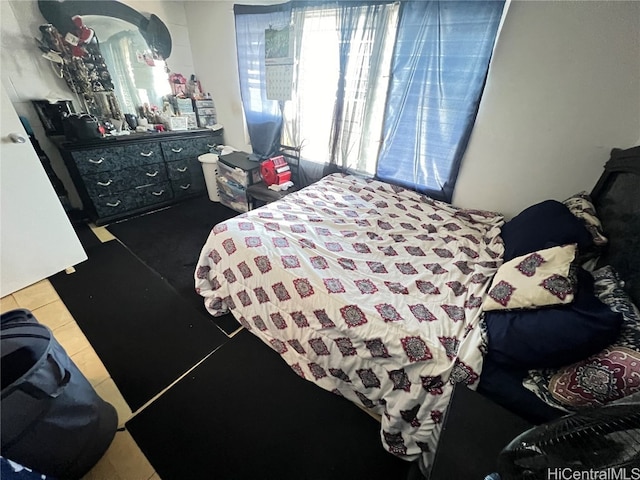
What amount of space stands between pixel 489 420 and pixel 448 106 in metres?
1.84

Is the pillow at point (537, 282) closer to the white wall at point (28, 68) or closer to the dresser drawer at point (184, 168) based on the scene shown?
the dresser drawer at point (184, 168)

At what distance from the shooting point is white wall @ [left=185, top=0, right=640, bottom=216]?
135cm

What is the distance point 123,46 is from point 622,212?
4.12m

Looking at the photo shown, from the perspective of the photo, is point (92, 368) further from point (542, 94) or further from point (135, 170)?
point (542, 94)

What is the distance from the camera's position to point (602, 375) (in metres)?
0.75

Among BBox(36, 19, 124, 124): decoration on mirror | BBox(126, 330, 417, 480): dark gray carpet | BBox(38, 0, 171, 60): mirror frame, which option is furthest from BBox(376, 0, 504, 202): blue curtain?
BBox(36, 19, 124, 124): decoration on mirror

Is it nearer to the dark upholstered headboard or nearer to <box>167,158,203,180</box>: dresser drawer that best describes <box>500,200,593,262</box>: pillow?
the dark upholstered headboard

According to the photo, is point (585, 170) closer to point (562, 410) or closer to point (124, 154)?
point (562, 410)

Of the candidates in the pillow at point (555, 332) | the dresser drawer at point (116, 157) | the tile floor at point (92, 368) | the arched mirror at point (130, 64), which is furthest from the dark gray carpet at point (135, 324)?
the arched mirror at point (130, 64)

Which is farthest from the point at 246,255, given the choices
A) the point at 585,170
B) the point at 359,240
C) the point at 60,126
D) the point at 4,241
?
the point at 60,126

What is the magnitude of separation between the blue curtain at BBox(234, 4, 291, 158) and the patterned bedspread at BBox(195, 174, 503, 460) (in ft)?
4.12

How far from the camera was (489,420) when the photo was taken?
0.78 meters

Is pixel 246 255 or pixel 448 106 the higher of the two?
pixel 448 106

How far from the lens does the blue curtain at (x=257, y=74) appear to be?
2.38 meters
